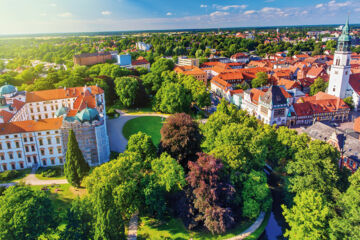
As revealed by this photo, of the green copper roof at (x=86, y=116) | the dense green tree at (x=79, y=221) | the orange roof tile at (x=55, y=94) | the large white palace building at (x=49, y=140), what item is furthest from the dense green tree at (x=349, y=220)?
the orange roof tile at (x=55, y=94)

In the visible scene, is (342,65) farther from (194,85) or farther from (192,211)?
(192,211)

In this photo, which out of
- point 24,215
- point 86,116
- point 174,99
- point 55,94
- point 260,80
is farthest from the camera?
point 260,80

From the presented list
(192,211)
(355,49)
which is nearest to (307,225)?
(192,211)

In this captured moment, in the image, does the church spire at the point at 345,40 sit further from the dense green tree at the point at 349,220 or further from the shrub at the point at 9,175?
the shrub at the point at 9,175

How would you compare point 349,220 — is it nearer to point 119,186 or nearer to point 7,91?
point 119,186

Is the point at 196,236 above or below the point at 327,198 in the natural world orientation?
below

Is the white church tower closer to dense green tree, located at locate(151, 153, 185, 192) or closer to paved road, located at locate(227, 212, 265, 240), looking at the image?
paved road, located at locate(227, 212, 265, 240)

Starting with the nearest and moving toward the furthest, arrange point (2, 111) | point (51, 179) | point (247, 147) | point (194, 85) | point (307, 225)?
1. point (307, 225)
2. point (247, 147)
3. point (51, 179)
4. point (2, 111)
5. point (194, 85)

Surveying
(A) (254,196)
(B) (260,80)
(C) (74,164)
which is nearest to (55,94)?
(C) (74,164)
